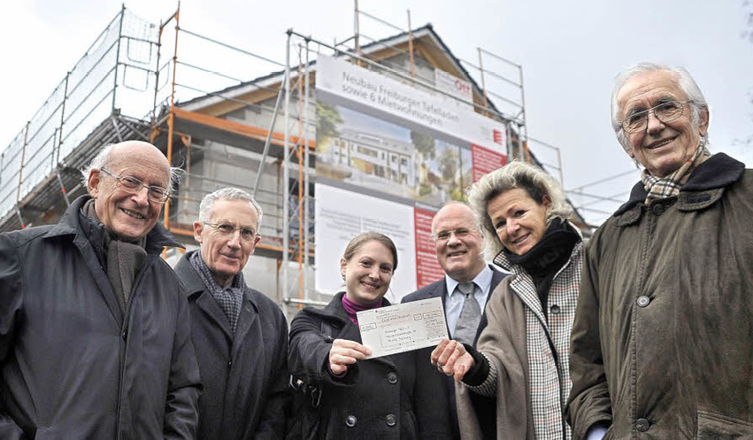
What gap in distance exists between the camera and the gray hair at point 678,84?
181 centimetres

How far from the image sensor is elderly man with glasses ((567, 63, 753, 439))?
147 centimetres

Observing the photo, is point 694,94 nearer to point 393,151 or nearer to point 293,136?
point 393,151

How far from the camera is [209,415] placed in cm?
242

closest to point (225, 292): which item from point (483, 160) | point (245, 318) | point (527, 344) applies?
point (245, 318)

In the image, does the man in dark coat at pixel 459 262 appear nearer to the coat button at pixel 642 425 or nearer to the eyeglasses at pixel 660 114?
the eyeglasses at pixel 660 114

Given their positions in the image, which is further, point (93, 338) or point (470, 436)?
point (470, 436)

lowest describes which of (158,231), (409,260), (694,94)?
(158,231)

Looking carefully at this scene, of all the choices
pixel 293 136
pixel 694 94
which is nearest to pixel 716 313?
pixel 694 94

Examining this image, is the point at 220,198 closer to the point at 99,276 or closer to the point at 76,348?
the point at 99,276

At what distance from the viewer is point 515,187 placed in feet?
8.96

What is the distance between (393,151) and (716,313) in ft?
24.5

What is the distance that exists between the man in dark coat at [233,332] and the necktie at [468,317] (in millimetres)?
729

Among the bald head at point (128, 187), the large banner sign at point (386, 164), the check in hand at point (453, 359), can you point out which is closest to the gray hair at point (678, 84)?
the check in hand at point (453, 359)

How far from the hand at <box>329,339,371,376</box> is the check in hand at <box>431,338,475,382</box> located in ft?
0.81
